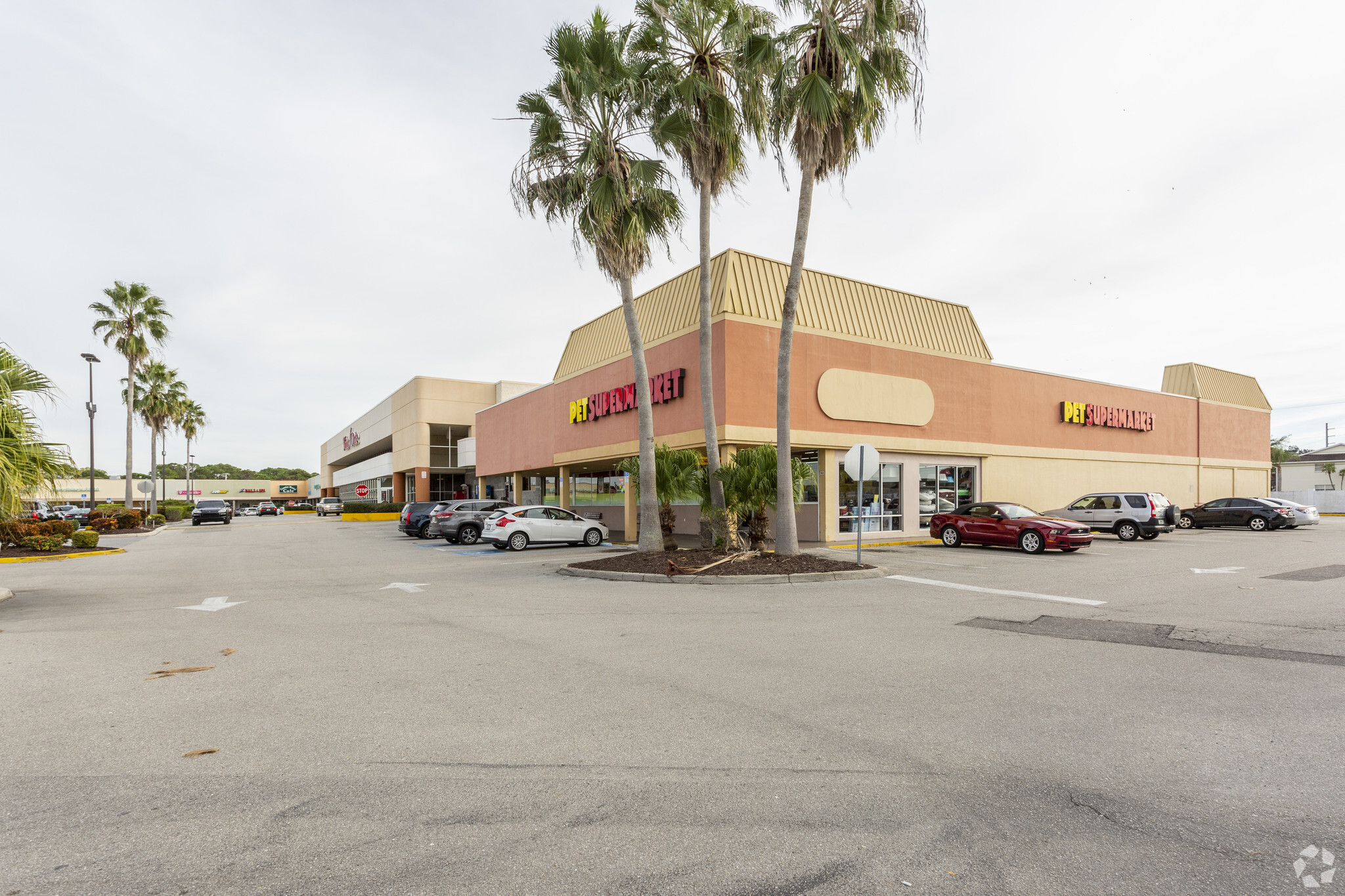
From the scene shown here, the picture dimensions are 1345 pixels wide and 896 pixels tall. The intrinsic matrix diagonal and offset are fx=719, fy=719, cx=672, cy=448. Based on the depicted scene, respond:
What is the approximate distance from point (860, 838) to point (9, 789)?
188 inches

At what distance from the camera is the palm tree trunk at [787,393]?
15477 millimetres

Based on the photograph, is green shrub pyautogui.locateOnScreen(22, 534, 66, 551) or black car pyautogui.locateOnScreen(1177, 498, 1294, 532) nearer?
green shrub pyautogui.locateOnScreen(22, 534, 66, 551)

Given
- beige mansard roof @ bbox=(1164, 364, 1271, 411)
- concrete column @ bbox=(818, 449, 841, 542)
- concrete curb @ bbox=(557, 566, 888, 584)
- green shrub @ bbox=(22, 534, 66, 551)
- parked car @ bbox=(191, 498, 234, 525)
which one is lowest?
parked car @ bbox=(191, 498, 234, 525)

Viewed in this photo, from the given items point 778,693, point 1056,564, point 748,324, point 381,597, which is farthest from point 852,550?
point 778,693

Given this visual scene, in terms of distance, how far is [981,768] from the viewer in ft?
14.4

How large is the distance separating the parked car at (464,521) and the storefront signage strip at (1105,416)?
23.2 metres

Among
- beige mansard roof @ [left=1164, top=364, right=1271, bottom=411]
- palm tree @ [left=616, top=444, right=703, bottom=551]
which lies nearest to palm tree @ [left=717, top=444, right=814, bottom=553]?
palm tree @ [left=616, top=444, right=703, bottom=551]

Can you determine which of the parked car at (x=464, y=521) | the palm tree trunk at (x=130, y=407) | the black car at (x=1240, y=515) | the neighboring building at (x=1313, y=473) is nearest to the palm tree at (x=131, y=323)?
the palm tree trunk at (x=130, y=407)

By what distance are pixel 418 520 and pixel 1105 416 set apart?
30.4m

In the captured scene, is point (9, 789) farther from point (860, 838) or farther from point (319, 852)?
point (860, 838)

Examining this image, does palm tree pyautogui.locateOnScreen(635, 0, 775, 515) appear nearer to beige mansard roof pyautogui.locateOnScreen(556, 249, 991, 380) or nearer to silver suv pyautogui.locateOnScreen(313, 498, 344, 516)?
beige mansard roof pyautogui.locateOnScreen(556, 249, 991, 380)

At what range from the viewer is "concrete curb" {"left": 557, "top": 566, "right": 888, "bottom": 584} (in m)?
13.5

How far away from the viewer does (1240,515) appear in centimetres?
3012

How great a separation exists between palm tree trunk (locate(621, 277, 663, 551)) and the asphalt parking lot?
23.4ft
